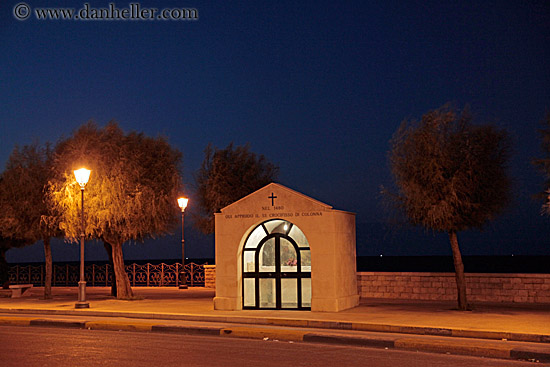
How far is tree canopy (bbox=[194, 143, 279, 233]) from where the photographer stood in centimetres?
2830

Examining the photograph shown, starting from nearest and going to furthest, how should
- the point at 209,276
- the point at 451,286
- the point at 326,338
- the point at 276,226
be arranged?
the point at 326,338, the point at 276,226, the point at 451,286, the point at 209,276

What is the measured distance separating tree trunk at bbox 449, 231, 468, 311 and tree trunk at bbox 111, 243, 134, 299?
1222 centimetres

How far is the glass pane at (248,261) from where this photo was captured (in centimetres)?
1936

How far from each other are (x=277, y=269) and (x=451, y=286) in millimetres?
6682

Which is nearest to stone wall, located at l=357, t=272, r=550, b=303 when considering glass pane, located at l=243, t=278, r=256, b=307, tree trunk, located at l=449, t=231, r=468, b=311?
tree trunk, located at l=449, t=231, r=468, b=311

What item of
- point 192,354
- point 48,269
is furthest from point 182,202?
point 192,354

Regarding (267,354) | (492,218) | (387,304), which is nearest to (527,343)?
(267,354)

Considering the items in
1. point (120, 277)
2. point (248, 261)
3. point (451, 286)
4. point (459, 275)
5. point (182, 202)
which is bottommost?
point (451, 286)

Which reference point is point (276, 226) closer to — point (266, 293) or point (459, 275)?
point (266, 293)

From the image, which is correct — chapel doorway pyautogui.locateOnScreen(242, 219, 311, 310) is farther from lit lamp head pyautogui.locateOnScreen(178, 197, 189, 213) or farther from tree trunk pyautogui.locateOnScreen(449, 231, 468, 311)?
lit lamp head pyautogui.locateOnScreen(178, 197, 189, 213)

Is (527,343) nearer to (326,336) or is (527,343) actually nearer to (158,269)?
(326,336)

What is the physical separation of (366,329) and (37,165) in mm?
16260

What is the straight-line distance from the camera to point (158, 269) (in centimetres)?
3388

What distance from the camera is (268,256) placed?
19.1 meters
